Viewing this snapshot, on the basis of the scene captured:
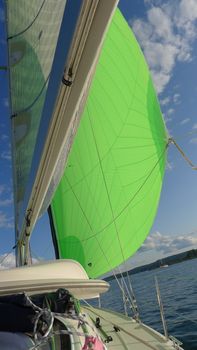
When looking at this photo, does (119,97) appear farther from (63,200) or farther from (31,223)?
(31,223)

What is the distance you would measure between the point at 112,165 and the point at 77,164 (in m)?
0.74

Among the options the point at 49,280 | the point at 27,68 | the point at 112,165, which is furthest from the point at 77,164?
the point at 49,280

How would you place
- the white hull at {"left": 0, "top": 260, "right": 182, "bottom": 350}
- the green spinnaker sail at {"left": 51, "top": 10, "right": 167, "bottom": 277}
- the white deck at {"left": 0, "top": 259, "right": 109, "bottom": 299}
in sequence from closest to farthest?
1. the white hull at {"left": 0, "top": 260, "right": 182, "bottom": 350}
2. the white deck at {"left": 0, "top": 259, "right": 109, "bottom": 299}
3. the green spinnaker sail at {"left": 51, "top": 10, "right": 167, "bottom": 277}

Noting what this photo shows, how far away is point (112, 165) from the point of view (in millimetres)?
7176

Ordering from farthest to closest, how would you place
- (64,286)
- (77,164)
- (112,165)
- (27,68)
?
(77,164)
(112,165)
(27,68)
(64,286)

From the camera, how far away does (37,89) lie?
394 cm

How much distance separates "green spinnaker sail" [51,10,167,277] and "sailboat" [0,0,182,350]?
0.07 feet

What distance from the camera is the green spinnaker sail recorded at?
7.04 m

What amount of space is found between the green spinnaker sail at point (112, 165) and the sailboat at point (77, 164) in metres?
0.02

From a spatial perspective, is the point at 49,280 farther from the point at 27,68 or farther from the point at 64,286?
the point at 27,68

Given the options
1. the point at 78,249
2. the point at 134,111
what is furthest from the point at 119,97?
the point at 78,249

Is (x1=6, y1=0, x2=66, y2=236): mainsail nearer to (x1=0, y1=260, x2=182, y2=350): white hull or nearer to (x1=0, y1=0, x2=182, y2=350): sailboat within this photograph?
(x1=0, y1=0, x2=182, y2=350): sailboat

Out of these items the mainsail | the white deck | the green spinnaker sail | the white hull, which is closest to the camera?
the white hull

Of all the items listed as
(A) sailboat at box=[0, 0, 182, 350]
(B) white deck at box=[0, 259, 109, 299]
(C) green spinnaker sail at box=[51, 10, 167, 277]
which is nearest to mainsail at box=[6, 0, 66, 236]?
(A) sailboat at box=[0, 0, 182, 350]
